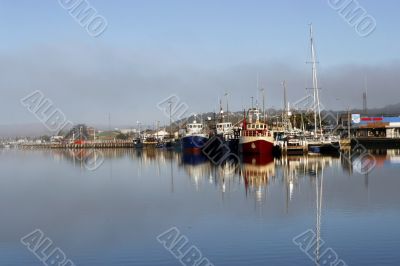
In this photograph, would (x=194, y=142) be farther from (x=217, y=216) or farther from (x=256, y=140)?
(x=217, y=216)

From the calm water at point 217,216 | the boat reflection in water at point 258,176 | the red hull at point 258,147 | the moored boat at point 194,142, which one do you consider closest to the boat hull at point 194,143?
the moored boat at point 194,142

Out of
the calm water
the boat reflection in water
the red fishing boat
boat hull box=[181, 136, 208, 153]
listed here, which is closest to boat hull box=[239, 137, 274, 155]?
the red fishing boat

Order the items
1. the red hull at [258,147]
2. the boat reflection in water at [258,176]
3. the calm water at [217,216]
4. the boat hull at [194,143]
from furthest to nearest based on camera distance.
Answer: the boat hull at [194,143] → the red hull at [258,147] → the boat reflection in water at [258,176] → the calm water at [217,216]

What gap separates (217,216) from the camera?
18.9m

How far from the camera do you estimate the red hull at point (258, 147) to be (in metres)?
48.2

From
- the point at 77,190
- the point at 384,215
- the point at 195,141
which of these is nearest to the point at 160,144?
the point at 195,141

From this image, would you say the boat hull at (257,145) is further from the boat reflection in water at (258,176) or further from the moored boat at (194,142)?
the moored boat at (194,142)

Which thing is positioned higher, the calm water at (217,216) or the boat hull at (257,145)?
the boat hull at (257,145)

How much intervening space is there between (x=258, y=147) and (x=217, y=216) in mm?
29727

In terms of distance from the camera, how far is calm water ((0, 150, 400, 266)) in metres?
13.7

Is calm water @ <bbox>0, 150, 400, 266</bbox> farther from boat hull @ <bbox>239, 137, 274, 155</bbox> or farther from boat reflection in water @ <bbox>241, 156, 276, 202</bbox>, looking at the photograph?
boat hull @ <bbox>239, 137, 274, 155</bbox>

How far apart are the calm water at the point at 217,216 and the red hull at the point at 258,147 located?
555 inches

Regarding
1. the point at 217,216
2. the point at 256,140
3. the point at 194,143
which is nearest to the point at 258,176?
the point at 217,216

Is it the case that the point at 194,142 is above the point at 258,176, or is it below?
above
